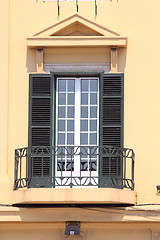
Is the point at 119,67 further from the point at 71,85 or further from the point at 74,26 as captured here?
the point at 74,26

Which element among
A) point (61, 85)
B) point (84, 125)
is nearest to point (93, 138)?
point (84, 125)

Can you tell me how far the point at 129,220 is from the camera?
25438 mm

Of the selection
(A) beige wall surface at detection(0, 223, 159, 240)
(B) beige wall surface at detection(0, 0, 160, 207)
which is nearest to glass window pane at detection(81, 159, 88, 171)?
(B) beige wall surface at detection(0, 0, 160, 207)

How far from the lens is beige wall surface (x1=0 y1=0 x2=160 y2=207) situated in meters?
25.8

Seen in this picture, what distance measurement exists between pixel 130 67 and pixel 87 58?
0.86 m

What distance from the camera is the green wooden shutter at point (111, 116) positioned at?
2555 centimetres

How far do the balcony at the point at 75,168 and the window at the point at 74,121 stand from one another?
0.8 inches

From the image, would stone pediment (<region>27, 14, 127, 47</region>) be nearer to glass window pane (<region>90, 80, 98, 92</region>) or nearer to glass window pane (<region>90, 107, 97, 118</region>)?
glass window pane (<region>90, 80, 98, 92</region>)

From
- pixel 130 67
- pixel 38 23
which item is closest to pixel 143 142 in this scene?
pixel 130 67

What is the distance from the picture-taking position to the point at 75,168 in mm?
25750

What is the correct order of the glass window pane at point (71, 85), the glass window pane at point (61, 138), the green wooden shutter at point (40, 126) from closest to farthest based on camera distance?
the green wooden shutter at point (40, 126), the glass window pane at point (61, 138), the glass window pane at point (71, 85)

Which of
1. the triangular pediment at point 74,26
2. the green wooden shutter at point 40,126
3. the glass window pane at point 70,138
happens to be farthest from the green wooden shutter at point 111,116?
the green wooden shutter at point 40,126

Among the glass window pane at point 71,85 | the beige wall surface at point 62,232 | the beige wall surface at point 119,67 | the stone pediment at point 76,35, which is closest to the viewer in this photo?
the beige wall surface at point 62,232

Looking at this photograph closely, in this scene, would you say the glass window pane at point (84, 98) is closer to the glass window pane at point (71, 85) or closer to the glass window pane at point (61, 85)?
the glass window pane at point (71, 85)
